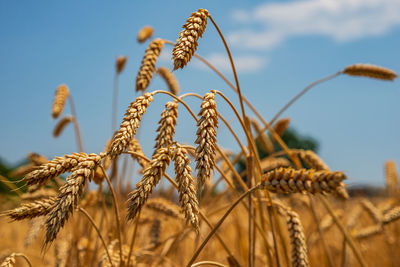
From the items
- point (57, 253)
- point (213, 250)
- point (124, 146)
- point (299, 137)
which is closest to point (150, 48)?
point (124, 146)

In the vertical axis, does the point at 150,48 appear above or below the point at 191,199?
Answer: above

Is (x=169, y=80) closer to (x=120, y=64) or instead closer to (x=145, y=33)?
(x=145, y=33)

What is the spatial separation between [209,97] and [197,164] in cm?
22

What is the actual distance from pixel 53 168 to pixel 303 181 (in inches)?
26.0

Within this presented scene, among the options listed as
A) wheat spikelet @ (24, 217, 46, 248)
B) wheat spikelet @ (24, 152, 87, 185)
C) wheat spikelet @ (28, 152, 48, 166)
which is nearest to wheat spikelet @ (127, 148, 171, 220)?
wheat spikelet @ (24, 152, 87, 185)

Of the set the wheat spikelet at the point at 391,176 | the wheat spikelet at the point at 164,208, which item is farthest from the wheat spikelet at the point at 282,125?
the wheat spikelet at the point at 391,176

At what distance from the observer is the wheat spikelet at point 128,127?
3.10 feet

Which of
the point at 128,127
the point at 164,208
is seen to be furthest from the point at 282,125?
the point at 128,127

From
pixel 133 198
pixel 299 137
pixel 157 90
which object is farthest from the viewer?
pixel 299 137

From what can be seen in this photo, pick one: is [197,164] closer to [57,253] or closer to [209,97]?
[209,97]

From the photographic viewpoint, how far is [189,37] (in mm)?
1099

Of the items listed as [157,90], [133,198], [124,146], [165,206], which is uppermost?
[157,90]

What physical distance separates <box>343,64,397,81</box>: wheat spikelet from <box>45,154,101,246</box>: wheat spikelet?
1.62 meters

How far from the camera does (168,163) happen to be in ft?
3.33
